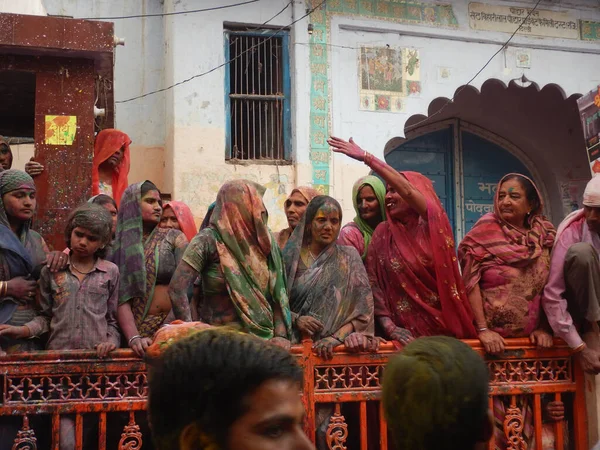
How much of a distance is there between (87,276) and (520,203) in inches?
98.1

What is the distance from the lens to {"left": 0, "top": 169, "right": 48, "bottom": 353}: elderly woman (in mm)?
4012

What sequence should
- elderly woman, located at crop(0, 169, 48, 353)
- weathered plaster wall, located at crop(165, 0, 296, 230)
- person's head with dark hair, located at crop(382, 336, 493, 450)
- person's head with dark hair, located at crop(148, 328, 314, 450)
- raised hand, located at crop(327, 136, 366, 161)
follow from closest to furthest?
person's head with dark hair, located at crop(148, 328, 314, 450) → person's head with dark hair, located at crop(382, 336, 493, 450) → elderly woman, located at crop(0, 169, 48, 353) → raised hand, located at crop(327, 136, 366, 161) → weathered plaster wall, located at crop(165, 0, 296, 230)

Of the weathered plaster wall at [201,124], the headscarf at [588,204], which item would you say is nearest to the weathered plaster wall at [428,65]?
the weathered plaster wall at [201,124]

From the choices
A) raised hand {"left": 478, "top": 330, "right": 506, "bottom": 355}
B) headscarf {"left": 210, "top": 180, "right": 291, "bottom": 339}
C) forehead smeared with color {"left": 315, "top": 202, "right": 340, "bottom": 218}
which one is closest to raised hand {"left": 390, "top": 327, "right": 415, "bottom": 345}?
raised hand {"left": 478, "top": 330, "right": 506, "bottom": 355}

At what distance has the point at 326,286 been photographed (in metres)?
4.47

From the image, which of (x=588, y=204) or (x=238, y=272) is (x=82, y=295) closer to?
(x=238, y=272)

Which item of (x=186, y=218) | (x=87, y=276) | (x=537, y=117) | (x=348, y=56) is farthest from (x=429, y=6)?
(x=87, y=276)

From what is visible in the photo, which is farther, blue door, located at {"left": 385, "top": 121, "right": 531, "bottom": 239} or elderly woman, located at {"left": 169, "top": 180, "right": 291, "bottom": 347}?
blue door, located at {"left": 385, "top": 121, "right": 531, "bottom": 239}

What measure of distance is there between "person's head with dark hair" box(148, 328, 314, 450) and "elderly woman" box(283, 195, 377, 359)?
226cm

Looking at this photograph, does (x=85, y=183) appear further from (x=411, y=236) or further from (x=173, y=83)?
(x=173, y=83)

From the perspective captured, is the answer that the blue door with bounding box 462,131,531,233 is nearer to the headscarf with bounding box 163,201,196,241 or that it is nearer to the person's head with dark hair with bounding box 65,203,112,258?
the headscarf with bounding box 163,201,196,241

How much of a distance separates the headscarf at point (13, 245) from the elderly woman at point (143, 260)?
0.49m

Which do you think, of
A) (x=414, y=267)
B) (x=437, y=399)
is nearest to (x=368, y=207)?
(x=414, y=267)

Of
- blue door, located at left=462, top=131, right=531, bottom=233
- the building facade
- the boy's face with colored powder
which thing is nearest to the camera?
the boy's face with colored powder
